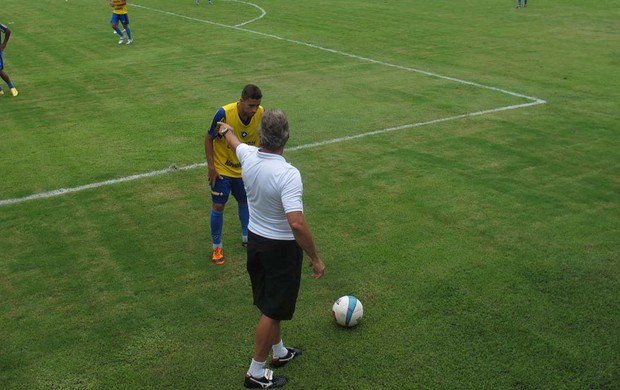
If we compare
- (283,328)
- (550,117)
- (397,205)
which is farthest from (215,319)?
(550,117)

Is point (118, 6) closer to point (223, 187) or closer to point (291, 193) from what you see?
point (223, 187)

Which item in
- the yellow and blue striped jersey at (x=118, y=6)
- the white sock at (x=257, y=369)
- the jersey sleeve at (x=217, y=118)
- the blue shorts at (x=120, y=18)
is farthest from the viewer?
the yellow and blue striped jersey at (x=118, y=6)

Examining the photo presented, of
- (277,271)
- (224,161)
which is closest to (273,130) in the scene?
(277,271)

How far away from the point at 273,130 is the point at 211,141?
2.56 metres

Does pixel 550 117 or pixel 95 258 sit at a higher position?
pixel 550 117

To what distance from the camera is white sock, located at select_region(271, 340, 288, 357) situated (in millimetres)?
5859

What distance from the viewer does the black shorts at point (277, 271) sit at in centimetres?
534

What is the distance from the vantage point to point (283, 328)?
645 cm

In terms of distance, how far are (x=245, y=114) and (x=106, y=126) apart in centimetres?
705

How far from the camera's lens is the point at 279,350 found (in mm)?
5879

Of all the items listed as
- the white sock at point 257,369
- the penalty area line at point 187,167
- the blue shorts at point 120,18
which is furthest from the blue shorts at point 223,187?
the blue shorts at point 120,18

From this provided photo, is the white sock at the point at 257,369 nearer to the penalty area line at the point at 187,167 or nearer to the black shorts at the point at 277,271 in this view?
the black shorts at the point at 277,271

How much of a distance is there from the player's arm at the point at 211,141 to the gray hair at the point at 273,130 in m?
2.30

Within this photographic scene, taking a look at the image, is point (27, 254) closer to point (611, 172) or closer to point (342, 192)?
point (342, 192)
